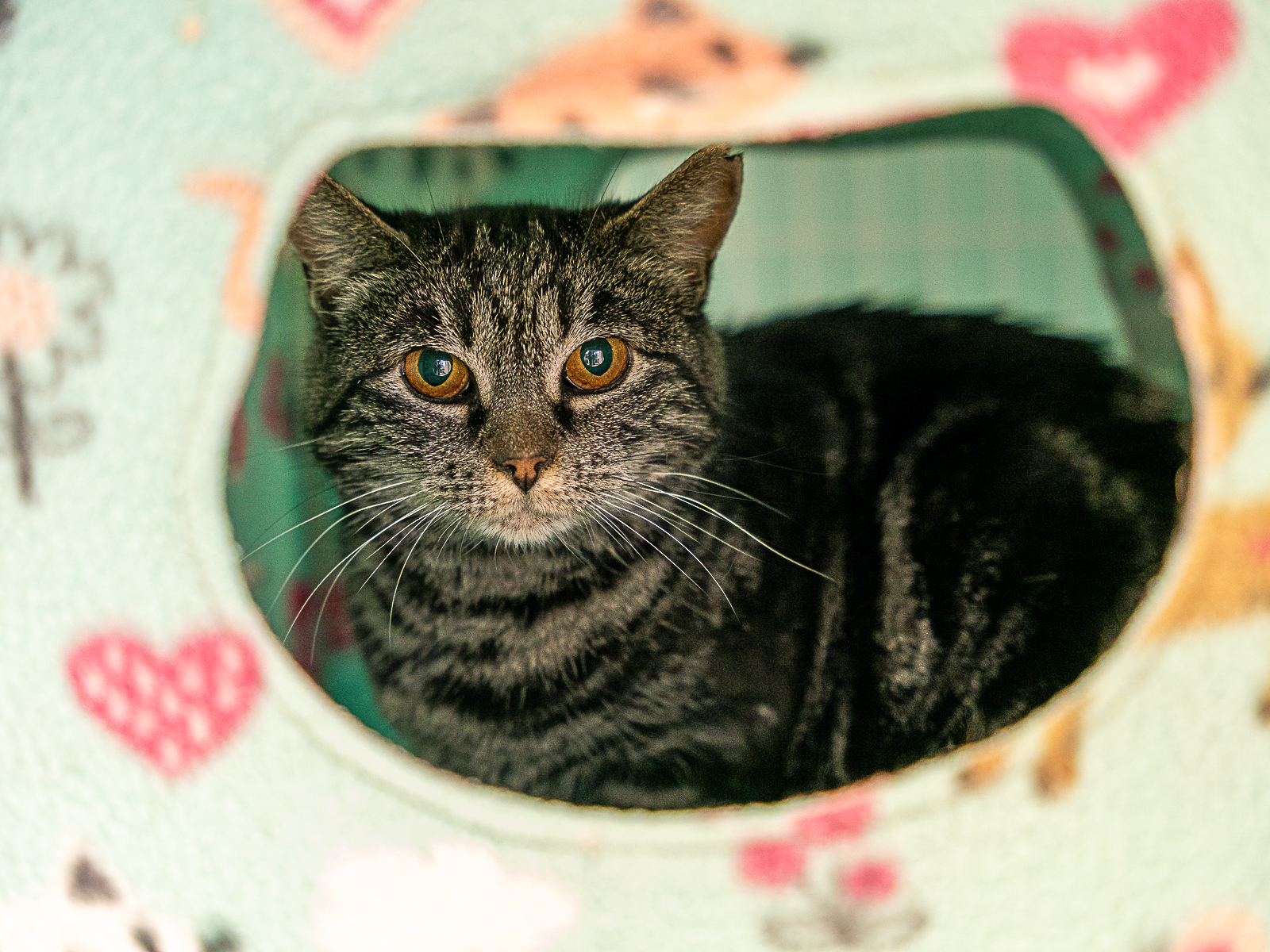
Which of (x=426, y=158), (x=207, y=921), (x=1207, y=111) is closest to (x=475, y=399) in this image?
(x=207, y=921)

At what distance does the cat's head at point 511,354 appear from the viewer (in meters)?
1.05

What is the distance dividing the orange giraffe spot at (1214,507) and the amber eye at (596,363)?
60 centimetres

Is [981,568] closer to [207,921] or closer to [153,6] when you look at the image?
[207,921]

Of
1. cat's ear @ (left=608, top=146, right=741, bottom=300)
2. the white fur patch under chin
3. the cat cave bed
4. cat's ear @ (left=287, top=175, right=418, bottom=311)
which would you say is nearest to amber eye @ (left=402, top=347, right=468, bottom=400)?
cat's ear @ (left=287, top=175, right=418, bottom=311)

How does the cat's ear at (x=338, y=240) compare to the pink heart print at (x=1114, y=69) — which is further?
the cat's ear at (x=338, y=240)

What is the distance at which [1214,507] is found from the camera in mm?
660

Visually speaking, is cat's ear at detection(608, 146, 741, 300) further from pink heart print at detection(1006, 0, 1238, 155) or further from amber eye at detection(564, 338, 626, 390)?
pink heart print at detection(1006, 0, 1238, 155)

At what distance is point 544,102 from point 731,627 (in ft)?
2.23

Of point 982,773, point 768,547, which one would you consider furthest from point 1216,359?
point 768,547

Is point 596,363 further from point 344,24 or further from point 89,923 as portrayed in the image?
point 89,923

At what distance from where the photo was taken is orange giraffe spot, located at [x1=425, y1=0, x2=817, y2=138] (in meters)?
0.65

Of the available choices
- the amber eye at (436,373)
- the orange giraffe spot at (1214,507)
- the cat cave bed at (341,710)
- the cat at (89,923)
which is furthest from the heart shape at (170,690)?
the orange giraffe spot at (1214,507)

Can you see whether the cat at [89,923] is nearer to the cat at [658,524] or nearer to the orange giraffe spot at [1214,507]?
the cat at [658,524]

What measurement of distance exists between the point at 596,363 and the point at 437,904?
2.00ft
